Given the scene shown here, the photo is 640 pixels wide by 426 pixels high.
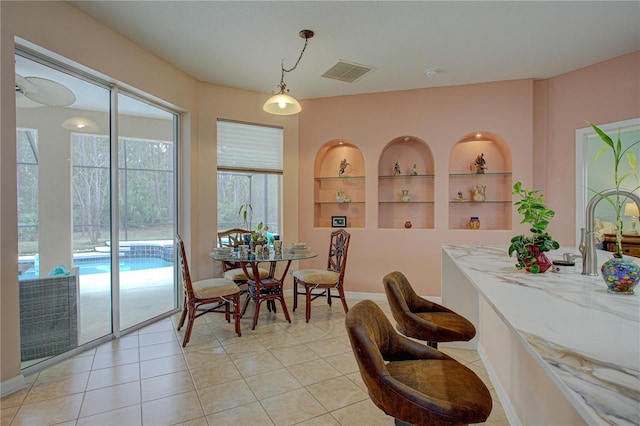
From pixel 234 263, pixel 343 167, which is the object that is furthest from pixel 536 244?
pixel 234 263

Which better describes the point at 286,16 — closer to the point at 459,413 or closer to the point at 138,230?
the point at 138,230

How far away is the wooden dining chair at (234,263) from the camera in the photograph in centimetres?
398

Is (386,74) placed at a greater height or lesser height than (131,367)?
greater

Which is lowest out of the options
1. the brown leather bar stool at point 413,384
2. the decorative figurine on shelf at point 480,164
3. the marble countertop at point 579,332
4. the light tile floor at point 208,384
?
the light tile floor at point 208,384

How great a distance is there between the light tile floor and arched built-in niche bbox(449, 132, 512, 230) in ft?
7.20

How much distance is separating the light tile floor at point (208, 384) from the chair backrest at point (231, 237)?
1266 mm

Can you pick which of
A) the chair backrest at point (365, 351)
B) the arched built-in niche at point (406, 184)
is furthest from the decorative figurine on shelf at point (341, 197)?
the chair backrest at point (365, 351)

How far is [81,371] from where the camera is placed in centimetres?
254

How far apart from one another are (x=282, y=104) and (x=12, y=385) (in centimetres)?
301

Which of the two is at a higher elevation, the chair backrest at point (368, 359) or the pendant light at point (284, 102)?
the pendant light at point (284, 102)

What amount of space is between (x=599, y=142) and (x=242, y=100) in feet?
17.2

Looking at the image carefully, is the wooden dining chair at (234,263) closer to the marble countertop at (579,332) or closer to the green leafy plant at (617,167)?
the marble countertop at (579,332)

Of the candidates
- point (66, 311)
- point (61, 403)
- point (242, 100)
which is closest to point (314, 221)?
point (242, 100)

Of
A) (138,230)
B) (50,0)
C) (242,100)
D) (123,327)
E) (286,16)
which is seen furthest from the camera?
(242,100)
